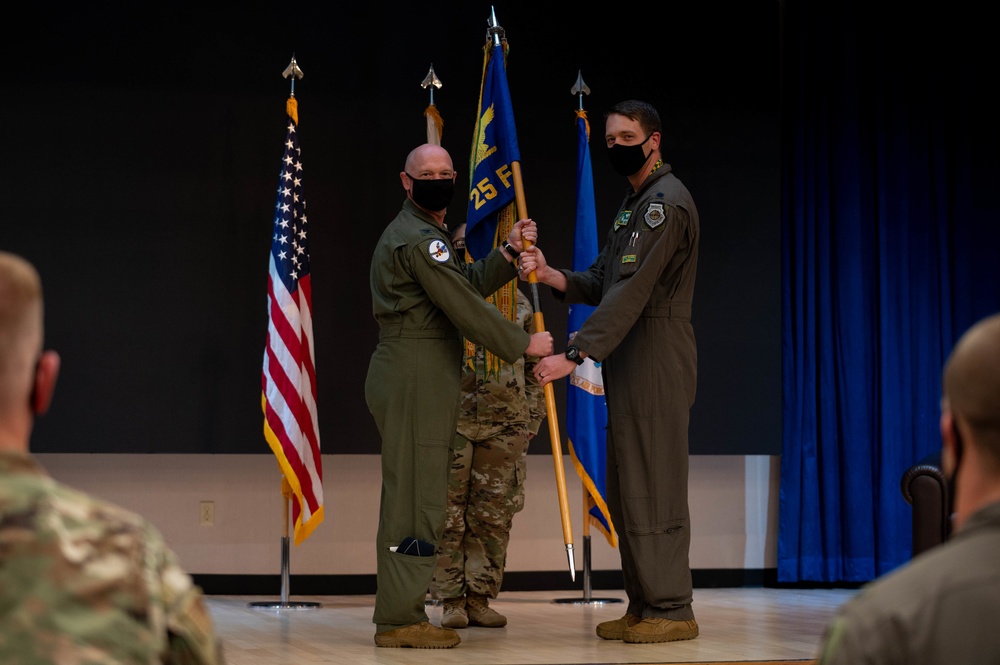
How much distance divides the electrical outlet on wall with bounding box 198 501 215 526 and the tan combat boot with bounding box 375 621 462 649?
87.6 inches

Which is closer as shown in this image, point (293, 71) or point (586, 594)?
point (293, 71)

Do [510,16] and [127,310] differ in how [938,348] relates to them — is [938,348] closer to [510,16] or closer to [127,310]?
[510,16]

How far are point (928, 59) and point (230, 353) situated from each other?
4034 mm

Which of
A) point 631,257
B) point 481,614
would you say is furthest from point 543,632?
point 631,257

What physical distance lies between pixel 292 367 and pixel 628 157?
6.38ft

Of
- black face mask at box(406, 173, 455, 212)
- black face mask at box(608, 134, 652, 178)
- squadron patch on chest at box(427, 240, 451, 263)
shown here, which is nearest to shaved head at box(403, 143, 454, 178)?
black face mask at box(406, 173, 455, 212)

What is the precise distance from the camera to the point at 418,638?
4.00 m

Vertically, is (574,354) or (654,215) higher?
(654,215)

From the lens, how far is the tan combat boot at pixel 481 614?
479 cm

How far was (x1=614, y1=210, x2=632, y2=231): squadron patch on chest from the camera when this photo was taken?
4.40 meters

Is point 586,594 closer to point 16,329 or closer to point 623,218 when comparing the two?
point 623,218

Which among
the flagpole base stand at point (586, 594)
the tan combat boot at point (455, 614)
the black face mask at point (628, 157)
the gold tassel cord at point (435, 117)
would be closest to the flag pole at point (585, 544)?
the flagpole base stand at point (586, 594)

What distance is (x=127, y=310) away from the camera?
19.0ft

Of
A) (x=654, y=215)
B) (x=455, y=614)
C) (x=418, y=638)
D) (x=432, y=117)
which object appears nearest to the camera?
(x=418, y=638)
